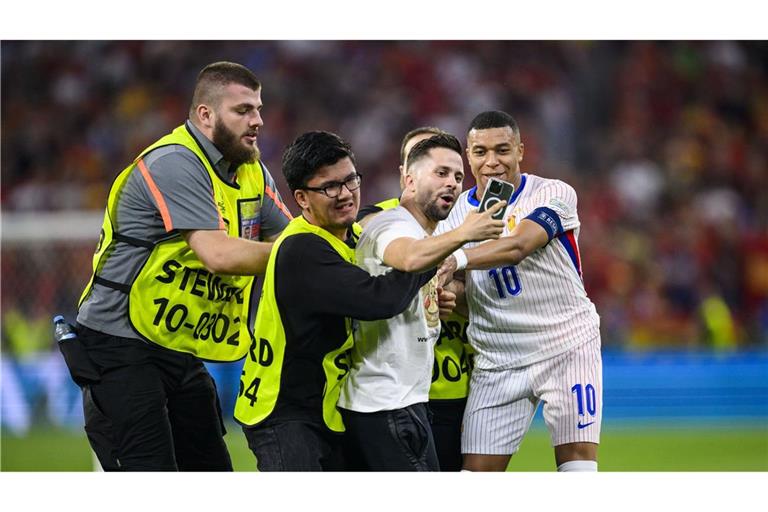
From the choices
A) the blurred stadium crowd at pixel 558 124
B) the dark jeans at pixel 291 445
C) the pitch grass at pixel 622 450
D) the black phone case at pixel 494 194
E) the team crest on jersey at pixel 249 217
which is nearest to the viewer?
the dark jeans at pixel 291 445

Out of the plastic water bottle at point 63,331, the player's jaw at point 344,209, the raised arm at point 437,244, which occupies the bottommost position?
the plastic water bottle at point 63,331

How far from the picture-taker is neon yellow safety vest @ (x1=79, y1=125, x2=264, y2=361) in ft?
13.5

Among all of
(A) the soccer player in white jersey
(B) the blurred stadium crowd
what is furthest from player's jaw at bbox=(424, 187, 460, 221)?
(B) the blurred stadium crowd

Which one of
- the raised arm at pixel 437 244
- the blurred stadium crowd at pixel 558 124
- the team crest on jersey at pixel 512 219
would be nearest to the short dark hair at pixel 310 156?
the raised arm at pixel 437 244

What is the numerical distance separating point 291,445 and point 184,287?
3.28 ft

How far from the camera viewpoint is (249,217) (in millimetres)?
4426

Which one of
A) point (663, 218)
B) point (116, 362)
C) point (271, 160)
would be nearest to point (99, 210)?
point (271, 160)

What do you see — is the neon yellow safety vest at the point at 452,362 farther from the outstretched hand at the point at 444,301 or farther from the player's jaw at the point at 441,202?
the player's jaw at the point at 441,202

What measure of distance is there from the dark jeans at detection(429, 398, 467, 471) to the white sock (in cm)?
54

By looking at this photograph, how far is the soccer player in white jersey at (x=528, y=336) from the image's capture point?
447cm

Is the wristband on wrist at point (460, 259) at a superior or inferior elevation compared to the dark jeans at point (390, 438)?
superior

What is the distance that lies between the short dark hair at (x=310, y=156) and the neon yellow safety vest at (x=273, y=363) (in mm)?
171

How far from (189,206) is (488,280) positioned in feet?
4.81

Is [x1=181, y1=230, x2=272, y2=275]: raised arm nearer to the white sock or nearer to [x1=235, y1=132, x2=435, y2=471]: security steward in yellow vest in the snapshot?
[x1=235, y1=132, x2=435, y2=471]: security steward in yellow vest
